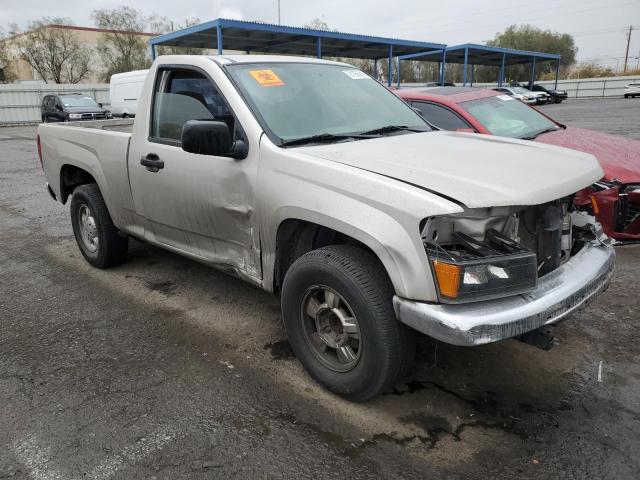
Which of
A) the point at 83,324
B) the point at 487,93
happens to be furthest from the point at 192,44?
the point at 83,324

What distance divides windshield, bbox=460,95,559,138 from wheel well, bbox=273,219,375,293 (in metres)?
3.49

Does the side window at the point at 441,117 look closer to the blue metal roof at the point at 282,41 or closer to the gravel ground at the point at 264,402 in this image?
the gravel ground at the point at 264,402

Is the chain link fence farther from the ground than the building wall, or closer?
closer

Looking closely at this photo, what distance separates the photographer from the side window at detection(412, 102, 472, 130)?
5816 millimetres

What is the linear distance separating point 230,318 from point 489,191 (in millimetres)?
2337

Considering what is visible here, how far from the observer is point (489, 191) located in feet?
7.79

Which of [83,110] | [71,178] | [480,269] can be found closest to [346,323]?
[480,269]

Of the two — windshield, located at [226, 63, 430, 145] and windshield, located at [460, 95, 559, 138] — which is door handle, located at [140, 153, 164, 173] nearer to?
windshield, located at [226, 63, 430, 145]

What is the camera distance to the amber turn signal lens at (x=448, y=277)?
7.47 ft

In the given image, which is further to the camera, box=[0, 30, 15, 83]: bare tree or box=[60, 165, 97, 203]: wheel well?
box=[0, 30, 15, 83]: bare tree

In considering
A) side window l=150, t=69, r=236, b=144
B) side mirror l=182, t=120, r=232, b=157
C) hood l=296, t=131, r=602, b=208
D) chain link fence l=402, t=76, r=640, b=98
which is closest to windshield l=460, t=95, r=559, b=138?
hood l=296, t=131, r=602, b=208

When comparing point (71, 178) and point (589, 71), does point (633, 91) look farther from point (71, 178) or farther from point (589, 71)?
point (71, 178)

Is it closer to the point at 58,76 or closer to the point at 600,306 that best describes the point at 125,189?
the point at 600,306

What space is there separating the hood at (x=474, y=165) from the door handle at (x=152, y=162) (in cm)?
133
